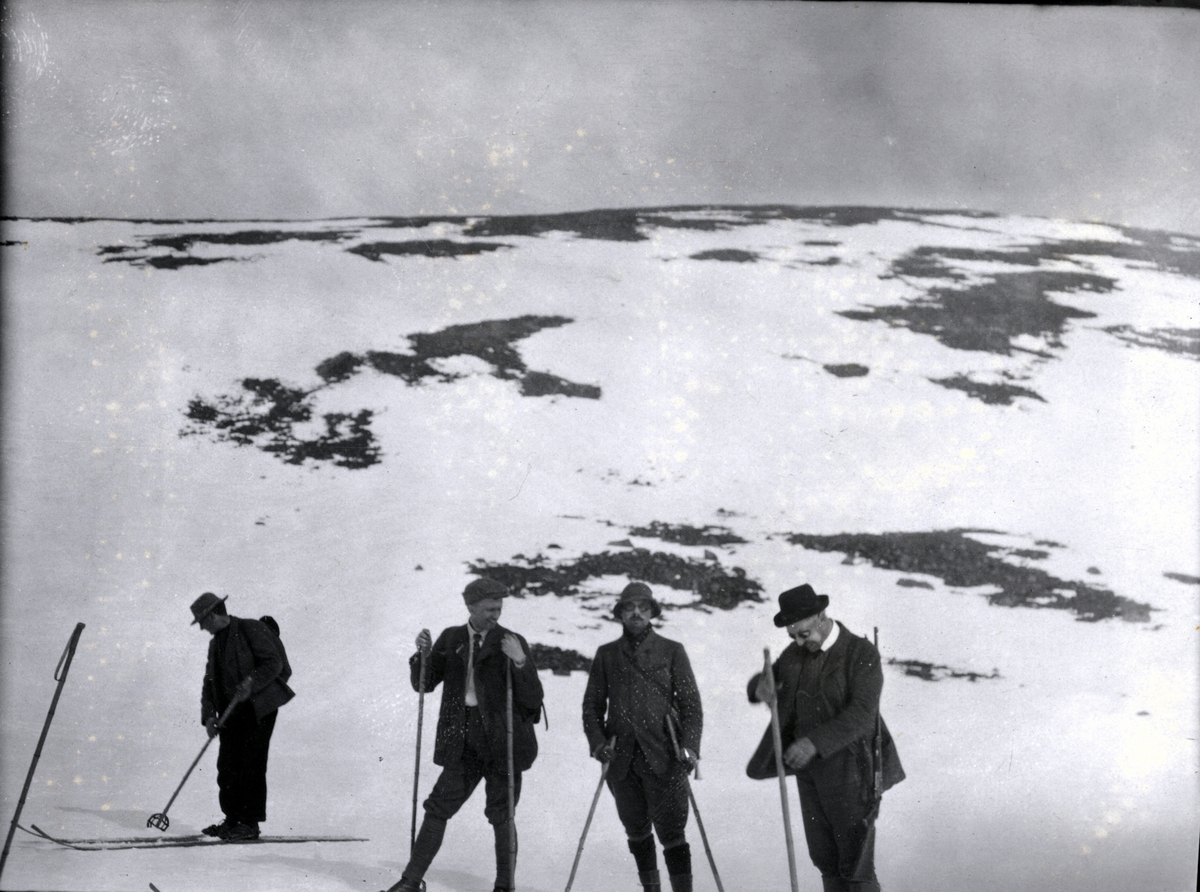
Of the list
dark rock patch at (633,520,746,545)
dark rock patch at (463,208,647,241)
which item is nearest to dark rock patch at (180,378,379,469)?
dark rock patch at (463,208,647,241)

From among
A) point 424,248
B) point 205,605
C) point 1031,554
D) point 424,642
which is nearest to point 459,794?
point 424,642

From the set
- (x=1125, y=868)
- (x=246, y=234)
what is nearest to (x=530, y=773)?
(x=1125, y=868)

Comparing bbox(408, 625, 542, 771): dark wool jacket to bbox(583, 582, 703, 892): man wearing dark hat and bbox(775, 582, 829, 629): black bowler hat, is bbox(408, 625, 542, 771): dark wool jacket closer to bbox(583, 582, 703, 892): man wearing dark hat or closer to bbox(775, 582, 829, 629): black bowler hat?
bbox(583, 582, 703, 892): man wearing dark hat

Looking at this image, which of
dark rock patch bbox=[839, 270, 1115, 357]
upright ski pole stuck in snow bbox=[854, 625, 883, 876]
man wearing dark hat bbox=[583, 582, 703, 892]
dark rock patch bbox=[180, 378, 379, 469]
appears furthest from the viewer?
dark rock patch bbox=[839, 270, 1115, 357]

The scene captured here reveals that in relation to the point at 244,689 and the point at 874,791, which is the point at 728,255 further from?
the point at 244,689

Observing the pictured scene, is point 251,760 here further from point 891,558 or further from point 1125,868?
point 1125,868

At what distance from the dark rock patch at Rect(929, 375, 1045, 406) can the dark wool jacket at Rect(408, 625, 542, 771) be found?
2.42 meters

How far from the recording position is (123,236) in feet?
17.4

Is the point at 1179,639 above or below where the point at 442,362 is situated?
below

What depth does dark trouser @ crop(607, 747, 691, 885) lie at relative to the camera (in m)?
3.86

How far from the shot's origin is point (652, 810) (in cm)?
388

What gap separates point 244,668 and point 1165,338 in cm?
407

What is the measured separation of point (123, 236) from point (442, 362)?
5.00 feet

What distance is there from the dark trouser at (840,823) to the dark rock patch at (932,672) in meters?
1.53
